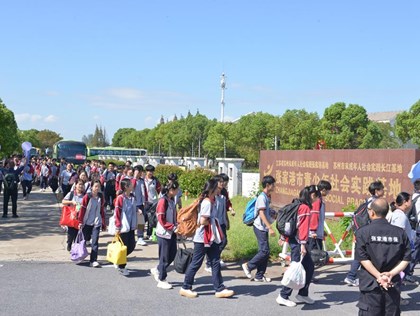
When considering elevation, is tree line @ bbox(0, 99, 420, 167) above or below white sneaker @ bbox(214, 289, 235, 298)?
above

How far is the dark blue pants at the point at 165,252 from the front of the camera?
23.6ft

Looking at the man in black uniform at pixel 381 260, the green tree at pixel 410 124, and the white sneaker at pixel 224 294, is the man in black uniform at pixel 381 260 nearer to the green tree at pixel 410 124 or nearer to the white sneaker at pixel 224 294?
the white sneaker at pixel 224 294

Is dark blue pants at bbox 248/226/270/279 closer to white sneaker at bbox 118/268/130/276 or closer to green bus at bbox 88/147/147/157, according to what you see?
white sneaker at bbox 118/268/130/276

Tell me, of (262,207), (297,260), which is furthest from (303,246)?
(262,207)

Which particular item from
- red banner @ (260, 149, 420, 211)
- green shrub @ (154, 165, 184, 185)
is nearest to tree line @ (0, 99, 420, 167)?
green shrub @ (154, 165, 184, 185)

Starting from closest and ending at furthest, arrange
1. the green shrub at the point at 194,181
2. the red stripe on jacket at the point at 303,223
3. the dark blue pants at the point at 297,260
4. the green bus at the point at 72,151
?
the red stripe on jacket at the point at 303,223 < the dark blue pants at the point at 297,260 < the green shrub at the point at 194,181 < the green bus at the point at 72,151

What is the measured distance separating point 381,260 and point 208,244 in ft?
9.08

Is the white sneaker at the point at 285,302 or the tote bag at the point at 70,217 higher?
Answer: the tote bag at the point at 70,217

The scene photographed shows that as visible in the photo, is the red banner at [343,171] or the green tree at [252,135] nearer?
the red banner at [343,171]

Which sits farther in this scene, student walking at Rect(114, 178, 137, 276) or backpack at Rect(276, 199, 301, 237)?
student walking at Rect(114, 178, 137, 276)

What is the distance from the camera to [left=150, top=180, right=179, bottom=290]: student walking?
23.4 feet

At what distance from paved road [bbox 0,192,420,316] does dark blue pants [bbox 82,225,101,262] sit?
0.25 m

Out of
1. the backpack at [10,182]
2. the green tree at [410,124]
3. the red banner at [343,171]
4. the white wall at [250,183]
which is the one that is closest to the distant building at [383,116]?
the green tree at [410,124]

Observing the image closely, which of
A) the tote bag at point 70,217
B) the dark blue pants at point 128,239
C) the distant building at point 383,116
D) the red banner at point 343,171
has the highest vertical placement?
the distant building at point 383,116
